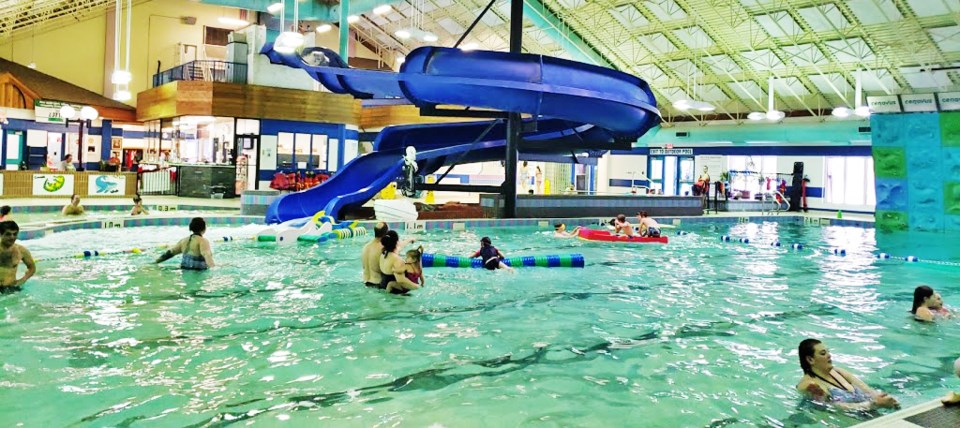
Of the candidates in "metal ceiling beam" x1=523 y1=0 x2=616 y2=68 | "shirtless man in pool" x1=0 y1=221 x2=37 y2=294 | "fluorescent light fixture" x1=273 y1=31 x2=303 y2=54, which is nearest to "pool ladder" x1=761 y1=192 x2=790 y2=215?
"metal ceiling beam" x1=523 y1=0 x2=616 y2=68

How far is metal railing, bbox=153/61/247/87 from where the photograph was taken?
79.7 ft

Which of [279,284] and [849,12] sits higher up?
[849,12]

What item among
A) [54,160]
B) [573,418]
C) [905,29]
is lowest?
[573,418]

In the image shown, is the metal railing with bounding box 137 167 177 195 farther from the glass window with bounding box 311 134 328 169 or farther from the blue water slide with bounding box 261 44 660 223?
the blue water slide with bounding box 261 44 660 223

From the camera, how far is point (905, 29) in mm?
19453

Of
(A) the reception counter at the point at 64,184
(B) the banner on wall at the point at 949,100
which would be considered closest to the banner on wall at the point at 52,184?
(A) the reception counter at the point at 64,184

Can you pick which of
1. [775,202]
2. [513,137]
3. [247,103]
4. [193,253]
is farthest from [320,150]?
[193,253]

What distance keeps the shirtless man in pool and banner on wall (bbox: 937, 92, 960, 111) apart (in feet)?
47.7

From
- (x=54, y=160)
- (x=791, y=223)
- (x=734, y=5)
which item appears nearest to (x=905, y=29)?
(x=734, y=5)

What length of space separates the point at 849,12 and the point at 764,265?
39.1ft

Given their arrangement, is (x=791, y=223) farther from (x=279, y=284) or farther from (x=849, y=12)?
(x=279, y=284)

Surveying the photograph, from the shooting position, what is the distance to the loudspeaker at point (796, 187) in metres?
26.9

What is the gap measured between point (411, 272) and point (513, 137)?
829 cm

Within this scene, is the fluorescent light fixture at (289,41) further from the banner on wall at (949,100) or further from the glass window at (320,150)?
the glass window at (320,150)
